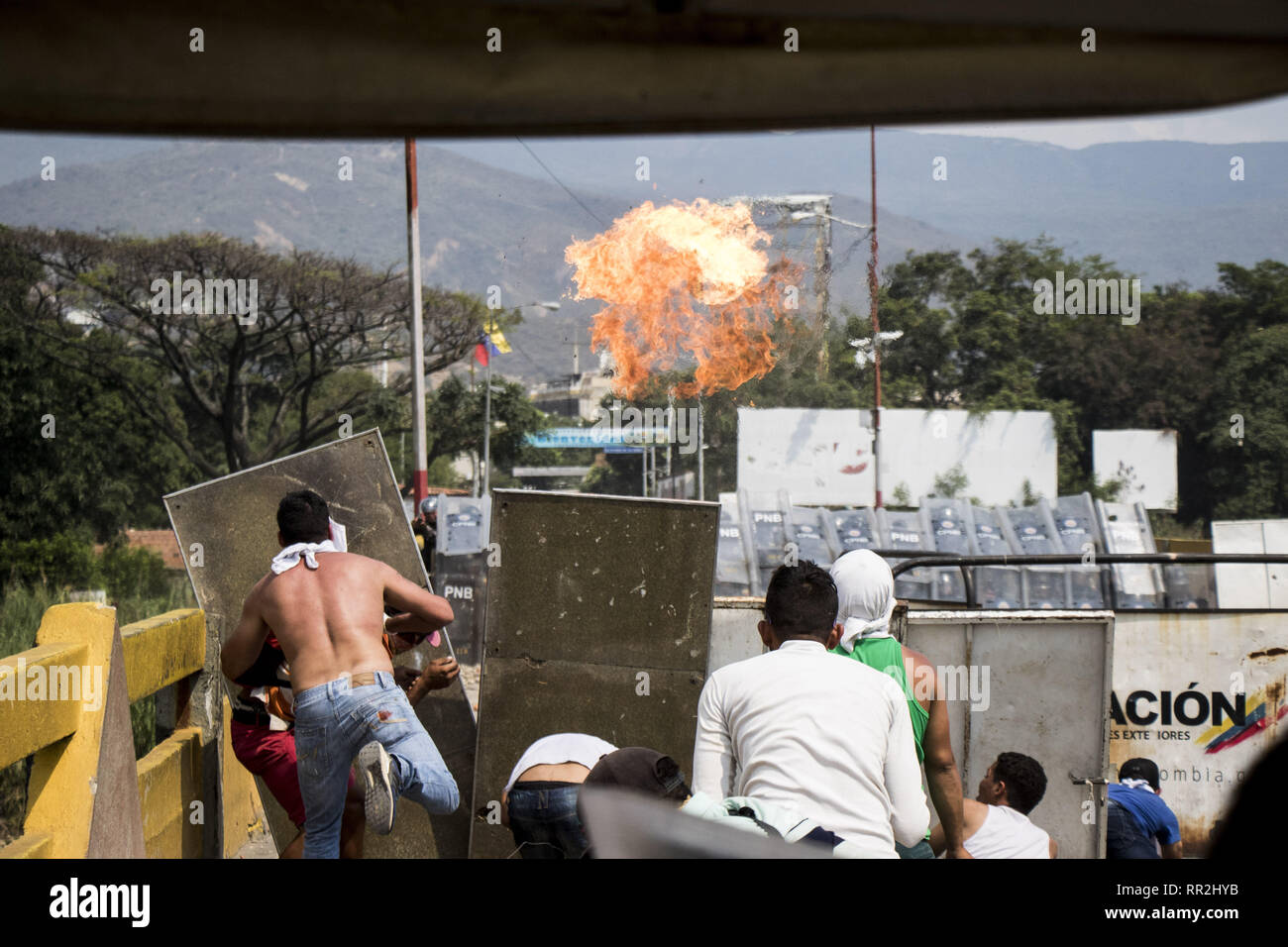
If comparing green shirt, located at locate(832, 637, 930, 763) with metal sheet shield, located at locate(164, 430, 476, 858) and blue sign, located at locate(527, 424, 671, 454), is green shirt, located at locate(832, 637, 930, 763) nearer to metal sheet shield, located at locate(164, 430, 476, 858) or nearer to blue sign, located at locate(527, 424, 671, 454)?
metal sheet shield, located at locate(164, 430, 476, 858)

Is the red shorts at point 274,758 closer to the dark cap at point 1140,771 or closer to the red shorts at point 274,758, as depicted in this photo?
the red shorts at point 274,758

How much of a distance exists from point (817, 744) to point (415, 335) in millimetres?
16413

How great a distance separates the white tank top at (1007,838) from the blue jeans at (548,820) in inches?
58.9

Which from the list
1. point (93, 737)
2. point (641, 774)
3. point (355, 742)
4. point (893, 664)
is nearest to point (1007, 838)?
point (893, 664)

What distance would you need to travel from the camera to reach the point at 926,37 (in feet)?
5.05

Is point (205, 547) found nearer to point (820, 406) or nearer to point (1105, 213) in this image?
point (820, 406)

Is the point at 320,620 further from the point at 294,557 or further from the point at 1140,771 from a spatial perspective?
the point at 1140,771

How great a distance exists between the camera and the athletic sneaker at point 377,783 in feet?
12.8

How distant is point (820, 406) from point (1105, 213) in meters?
116

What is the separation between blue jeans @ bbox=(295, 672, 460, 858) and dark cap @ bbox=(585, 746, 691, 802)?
4.04 ft

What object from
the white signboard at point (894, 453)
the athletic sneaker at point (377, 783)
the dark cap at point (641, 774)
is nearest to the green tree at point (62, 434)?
the athletic sneaker at point (377, 783)

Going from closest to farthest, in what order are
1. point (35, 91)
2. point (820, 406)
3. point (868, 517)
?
point (35, 91) < point (868, 517) < point (820, 406)

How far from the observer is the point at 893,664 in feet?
13.1
